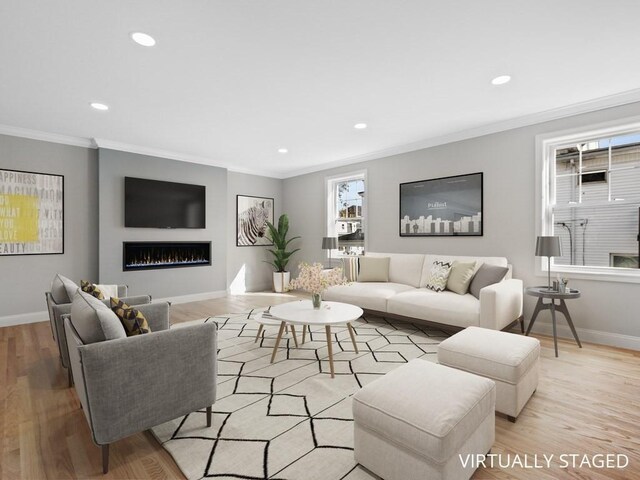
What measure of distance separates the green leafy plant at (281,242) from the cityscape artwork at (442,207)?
2.65m

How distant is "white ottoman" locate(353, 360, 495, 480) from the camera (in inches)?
52.4

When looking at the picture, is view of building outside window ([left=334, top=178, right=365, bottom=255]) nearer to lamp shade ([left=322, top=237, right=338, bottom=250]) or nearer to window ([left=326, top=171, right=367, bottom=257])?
window ([left=326, top=171, right=367, bottom=257])

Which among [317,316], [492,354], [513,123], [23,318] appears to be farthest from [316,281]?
[23,318]

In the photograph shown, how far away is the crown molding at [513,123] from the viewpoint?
3.30 m

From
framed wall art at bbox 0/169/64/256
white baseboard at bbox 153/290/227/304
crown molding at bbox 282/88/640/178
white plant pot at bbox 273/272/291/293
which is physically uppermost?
crown molding at bbox 282/88/640/178

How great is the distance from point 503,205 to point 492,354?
2.61 m

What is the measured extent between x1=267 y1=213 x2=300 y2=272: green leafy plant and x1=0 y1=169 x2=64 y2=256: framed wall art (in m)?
3.51

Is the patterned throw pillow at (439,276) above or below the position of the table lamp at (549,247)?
below

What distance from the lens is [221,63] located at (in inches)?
105

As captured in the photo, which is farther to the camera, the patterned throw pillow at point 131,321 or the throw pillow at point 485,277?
the throw pillow at point 485,277

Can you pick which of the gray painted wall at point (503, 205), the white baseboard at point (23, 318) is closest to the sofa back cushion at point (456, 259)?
the gray painted wall at point (503, 205)

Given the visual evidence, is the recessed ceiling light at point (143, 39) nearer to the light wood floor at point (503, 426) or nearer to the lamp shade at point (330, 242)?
the light wood floor at point (503, 426)

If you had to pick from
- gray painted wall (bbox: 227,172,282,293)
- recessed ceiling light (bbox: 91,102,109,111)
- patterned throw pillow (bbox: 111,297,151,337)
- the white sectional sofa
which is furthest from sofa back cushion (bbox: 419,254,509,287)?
recessed ceiling light (bbox: 91,102,109,111)

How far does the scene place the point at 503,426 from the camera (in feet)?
6.48
